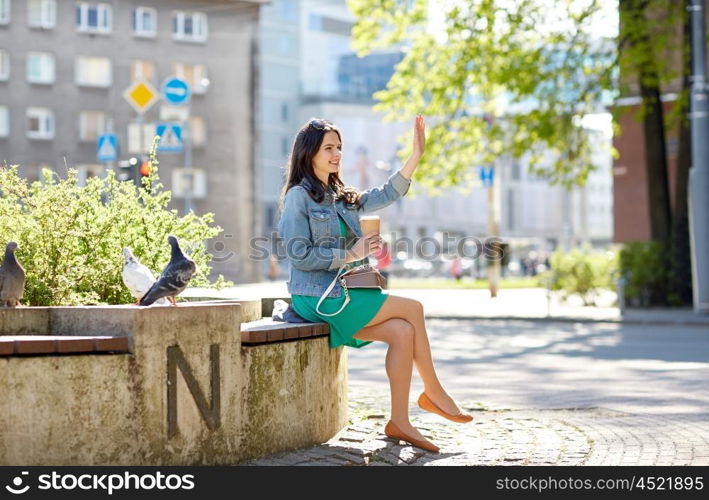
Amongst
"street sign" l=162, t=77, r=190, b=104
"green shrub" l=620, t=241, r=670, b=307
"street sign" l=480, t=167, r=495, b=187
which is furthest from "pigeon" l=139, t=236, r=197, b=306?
"street sign" l=480, t=167, r=495, b=187

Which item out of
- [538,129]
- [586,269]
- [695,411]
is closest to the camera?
[695,411]

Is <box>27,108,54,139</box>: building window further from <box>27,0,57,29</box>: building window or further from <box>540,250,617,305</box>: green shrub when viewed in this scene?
<box>540,250,617,305</box>: green shrub

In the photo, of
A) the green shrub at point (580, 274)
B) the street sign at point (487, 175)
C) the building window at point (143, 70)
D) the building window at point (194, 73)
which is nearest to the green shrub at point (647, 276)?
the green shrub at point (580, 274)

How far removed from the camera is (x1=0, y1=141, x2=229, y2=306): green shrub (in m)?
7.45

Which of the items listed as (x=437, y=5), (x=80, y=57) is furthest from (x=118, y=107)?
(x=437, y=5)

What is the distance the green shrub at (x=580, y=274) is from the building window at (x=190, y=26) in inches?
1395

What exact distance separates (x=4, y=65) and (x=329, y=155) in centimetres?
5272

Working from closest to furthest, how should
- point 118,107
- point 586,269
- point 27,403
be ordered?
point 27,403 < point 586,269 < point 118,107

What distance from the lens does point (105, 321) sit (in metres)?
5.99

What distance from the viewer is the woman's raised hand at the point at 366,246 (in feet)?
22.2

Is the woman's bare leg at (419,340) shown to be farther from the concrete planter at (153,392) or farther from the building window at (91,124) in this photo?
the building window at (91,124)

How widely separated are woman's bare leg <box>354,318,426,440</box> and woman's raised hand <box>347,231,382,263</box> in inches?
16.8
